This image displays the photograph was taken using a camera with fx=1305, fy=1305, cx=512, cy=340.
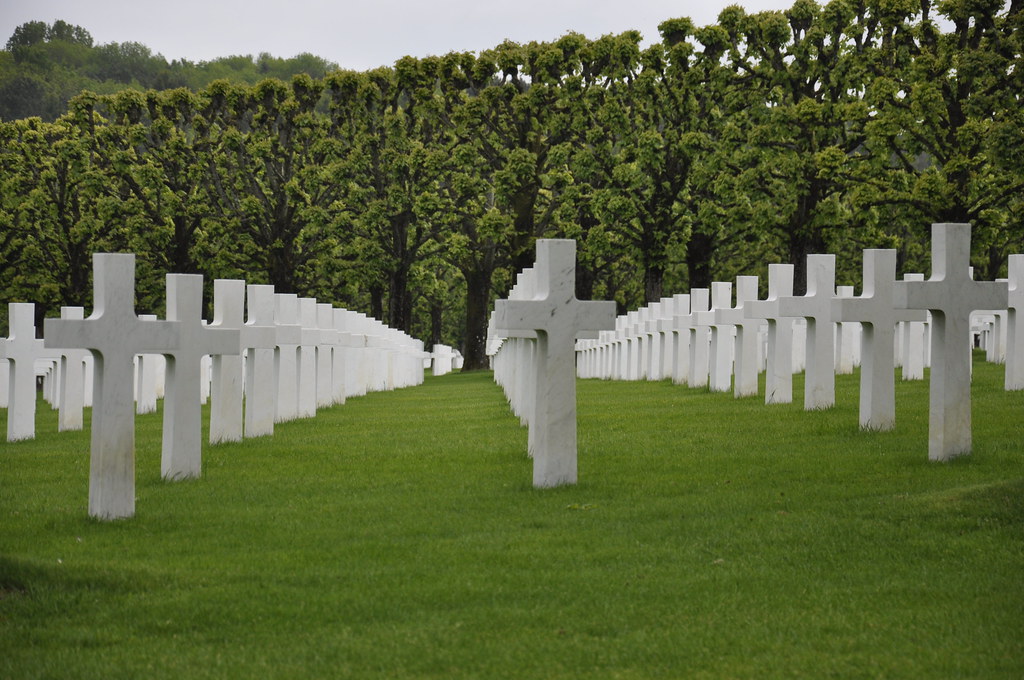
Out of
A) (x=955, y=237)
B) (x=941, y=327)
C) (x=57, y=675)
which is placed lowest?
(x=57, y=675)

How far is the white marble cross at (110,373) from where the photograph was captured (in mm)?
9281

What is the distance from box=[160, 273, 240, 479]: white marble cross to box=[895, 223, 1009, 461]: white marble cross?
5.90m

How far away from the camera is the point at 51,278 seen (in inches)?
1945

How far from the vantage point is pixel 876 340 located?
13.2m

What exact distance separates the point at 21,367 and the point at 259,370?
3.31 metres

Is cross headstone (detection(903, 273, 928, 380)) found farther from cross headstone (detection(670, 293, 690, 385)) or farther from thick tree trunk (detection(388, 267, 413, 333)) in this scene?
thick tree trunk (detection(388, 267, 413, 333))

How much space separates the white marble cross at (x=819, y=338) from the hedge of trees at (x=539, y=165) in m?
13.0

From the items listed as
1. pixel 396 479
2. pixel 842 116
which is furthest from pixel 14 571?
pixel 842 116

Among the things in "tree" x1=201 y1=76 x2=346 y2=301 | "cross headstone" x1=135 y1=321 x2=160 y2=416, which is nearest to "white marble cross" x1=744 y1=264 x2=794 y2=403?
"cross headstone" x1=135 y1=321 x2=160 y2=416

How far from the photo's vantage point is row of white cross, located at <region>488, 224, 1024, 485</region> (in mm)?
10555

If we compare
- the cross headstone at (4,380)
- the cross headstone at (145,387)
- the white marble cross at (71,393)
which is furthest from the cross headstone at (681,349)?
the cross headstone at (4,380)

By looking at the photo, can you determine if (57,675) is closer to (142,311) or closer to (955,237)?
(955,237)

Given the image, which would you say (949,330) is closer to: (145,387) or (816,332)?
(816,332)

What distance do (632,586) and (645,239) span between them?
32.3 m
